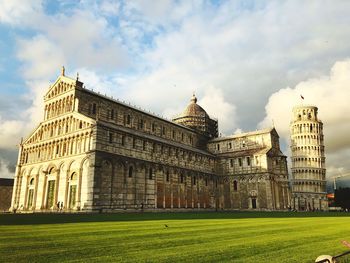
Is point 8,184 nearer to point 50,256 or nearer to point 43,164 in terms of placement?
point 43,164

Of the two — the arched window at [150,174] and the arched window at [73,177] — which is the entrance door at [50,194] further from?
the arched window at [150,174]

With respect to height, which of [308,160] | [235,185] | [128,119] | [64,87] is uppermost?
[64,87]

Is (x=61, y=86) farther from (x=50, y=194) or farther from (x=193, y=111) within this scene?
(x=193, y=111)

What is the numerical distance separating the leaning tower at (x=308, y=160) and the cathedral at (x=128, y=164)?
35.3 meters

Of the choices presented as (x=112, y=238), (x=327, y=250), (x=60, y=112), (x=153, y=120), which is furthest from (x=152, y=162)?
(x=327, y=250)

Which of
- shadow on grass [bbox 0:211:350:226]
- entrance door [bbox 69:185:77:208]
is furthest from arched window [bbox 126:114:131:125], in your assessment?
shadow on grass [bbox 0:211:350:226]

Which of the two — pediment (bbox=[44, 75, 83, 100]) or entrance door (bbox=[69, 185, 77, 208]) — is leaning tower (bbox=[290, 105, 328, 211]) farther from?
pediment (bbox=[44, 75, 83, 100])

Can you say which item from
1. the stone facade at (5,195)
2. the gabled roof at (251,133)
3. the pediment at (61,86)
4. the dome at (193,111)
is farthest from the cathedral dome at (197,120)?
the stone facade at (5,195)

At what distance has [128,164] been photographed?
4119 centimetres

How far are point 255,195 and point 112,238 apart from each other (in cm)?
4926

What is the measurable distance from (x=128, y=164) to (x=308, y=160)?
69.1 metres

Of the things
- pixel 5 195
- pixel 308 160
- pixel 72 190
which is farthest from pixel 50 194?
pixel 308 160

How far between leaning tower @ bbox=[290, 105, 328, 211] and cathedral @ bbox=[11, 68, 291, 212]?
35263 millimetres

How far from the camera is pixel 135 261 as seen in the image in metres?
7.10
